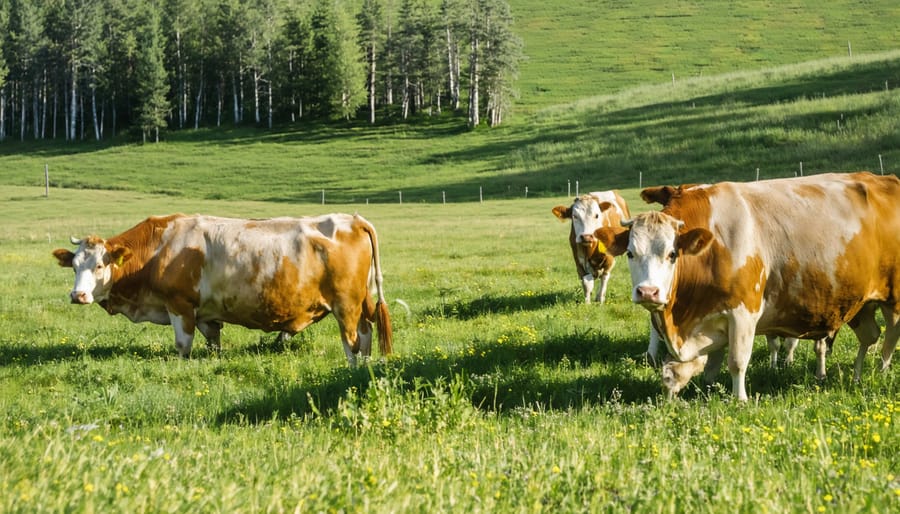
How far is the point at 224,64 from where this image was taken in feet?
307

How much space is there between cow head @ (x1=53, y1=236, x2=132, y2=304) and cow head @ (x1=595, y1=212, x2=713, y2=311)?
7462mm

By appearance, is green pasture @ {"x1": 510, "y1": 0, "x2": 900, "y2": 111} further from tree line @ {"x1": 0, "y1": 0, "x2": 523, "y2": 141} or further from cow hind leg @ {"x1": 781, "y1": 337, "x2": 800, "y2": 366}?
cow hind leg @ {"x1": 781, "y1": 337, "x2": 800, "y2": 366}

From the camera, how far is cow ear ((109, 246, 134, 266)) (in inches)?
447

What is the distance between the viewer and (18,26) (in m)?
97.4

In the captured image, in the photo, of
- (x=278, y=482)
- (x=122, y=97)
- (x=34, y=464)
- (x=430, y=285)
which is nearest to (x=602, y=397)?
(x=278, y=482)

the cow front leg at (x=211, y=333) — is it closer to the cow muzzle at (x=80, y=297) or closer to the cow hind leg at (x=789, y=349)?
the cow muzzle at (x=80, y=297)

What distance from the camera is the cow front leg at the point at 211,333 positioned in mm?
11625

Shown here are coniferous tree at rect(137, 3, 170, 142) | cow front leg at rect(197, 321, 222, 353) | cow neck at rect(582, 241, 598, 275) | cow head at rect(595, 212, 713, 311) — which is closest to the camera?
cow head at rect(595, 212, 713, 311)

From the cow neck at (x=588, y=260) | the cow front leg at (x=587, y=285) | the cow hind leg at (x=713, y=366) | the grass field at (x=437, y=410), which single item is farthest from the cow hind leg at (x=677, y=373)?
the cow neck at (x=588, y=260)

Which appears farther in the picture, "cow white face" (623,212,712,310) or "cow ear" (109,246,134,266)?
"cow ear" (109,246,134,266)

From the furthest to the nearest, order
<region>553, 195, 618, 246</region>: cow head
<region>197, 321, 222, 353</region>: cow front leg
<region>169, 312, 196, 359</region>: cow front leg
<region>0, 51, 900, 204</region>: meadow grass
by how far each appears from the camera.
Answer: <region>0, 51, 900, 204</region>: meadow grass → <region>553, 195, 618, 246</region>: cow head → <region>197, 321, 222, 353</region>: cow front leg → <region>169, 312, 196, 359</region>: cow front leg

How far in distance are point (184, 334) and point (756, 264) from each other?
25.2 ft

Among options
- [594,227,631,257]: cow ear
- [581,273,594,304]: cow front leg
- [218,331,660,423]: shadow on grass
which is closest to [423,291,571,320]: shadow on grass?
[581,273,594,304]: cow front leg

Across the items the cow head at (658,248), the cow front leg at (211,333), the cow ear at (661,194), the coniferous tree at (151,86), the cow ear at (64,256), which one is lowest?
the cow front leg at (211,333)
